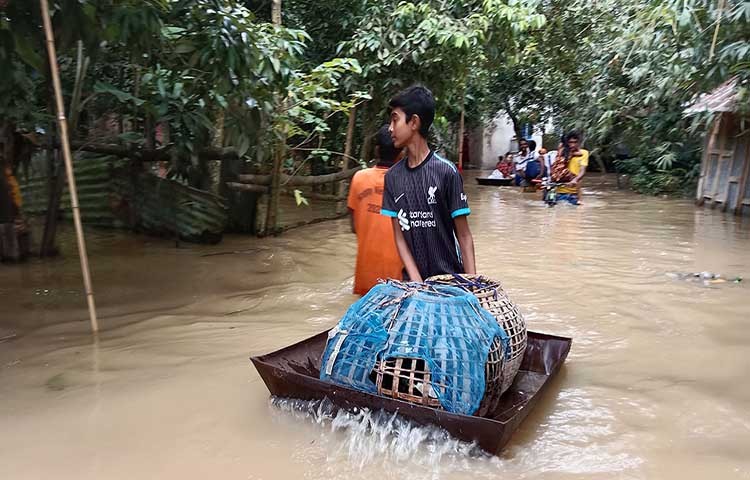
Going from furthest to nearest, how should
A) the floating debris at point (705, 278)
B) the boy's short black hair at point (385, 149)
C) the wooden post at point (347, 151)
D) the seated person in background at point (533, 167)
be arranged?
1. the seated person in background at point (533, 167)
2. the wooden post at point (347, 151)
3. the floating debris at point (705, 278)
4. the boy's short black hair at point (385, 149)

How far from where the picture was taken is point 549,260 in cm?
720

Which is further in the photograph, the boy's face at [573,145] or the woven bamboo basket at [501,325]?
the boy's face at [573,145]

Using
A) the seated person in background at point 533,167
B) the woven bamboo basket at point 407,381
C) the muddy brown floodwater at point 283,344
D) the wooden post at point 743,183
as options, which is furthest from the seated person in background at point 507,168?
the woven bamboo basket at point 407,381

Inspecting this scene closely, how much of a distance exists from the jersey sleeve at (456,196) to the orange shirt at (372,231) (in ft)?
3.67

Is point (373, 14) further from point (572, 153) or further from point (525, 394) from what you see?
point (525, 394)

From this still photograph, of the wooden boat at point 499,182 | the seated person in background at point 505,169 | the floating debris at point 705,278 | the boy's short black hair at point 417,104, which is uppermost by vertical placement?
the boy's short black hair at point 417,104

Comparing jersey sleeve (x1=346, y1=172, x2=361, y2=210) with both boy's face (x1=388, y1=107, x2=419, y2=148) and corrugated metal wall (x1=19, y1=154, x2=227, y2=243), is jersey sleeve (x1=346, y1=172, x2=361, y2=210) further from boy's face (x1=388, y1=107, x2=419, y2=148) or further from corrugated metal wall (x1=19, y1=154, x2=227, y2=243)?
corrugated metal wall (x1=19, y1=154, x2=227, y2=243)

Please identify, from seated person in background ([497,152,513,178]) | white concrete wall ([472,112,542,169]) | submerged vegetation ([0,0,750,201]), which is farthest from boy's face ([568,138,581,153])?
white concrete wall ([472,112,542,169])

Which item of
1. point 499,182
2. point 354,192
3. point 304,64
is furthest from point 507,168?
point 354,192

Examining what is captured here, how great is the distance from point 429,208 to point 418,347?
767 millimetres

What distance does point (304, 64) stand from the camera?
Answer: 9078mm

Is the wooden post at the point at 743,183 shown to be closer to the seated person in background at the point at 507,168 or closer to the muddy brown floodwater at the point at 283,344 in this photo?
the muddy brown floodwater at the point at 283,344

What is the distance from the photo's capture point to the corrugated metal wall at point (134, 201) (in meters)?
7.30

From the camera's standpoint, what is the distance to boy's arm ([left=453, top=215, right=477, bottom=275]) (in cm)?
311
